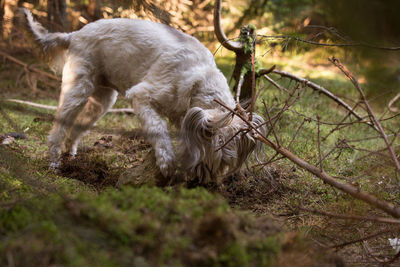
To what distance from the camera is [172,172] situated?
3557 millimetres

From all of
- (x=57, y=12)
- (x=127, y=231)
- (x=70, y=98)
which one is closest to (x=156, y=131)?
(x=70, y=98)

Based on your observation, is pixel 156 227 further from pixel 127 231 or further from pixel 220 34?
pixel 220 34

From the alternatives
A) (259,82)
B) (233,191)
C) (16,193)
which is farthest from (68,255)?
(259,82)

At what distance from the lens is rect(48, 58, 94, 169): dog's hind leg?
4594mm

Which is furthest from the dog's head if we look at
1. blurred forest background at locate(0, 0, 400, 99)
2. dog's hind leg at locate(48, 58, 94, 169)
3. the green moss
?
dog's hind leg at locate(48, 58, 94, 169)

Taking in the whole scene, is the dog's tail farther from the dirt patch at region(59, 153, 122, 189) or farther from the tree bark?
the tree bark

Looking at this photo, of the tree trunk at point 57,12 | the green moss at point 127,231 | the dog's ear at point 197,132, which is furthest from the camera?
the tree trunk at point 57,12

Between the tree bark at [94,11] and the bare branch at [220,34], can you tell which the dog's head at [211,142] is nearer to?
the bare branch at [220,34]

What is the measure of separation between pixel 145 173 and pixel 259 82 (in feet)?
8.32

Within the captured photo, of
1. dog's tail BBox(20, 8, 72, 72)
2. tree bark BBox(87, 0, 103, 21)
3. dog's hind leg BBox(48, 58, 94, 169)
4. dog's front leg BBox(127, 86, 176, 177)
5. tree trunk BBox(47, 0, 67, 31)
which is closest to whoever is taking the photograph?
dog's front leg BBox(127, 86, 176, 177)

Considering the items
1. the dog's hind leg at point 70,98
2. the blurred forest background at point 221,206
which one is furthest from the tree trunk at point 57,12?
the blurred forest background at point 221,206

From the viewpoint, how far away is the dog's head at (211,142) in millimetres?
3424

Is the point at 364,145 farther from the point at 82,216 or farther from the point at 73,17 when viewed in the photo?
the point at 73,17

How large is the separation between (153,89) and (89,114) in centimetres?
157
